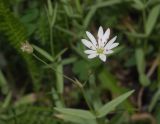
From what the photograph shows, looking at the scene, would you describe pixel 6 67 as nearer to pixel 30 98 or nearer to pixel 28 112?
pixel 30 98

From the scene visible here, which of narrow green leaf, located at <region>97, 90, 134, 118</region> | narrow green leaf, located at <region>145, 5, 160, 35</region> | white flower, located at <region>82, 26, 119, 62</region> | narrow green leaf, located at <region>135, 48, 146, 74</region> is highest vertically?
narrow green leaf, located at <region>145, 5, 160, 35</region>

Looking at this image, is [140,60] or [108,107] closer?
[108,107]

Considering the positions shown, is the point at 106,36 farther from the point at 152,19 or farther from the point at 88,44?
the point at 152,19

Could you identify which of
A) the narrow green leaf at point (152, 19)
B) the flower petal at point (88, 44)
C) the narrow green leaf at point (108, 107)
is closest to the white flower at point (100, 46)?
the flower petal at point (88, 44)

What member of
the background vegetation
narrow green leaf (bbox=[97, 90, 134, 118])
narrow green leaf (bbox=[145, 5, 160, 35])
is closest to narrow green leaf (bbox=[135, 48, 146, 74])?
the background vegetation

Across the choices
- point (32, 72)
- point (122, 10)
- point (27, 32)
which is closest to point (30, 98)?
point (32, 72)

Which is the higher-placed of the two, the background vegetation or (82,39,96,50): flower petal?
the background vegetation

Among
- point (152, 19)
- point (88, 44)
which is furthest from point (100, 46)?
point (152, 19)

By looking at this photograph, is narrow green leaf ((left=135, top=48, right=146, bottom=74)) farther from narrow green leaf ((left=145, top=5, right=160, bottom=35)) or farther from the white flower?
the white flower
